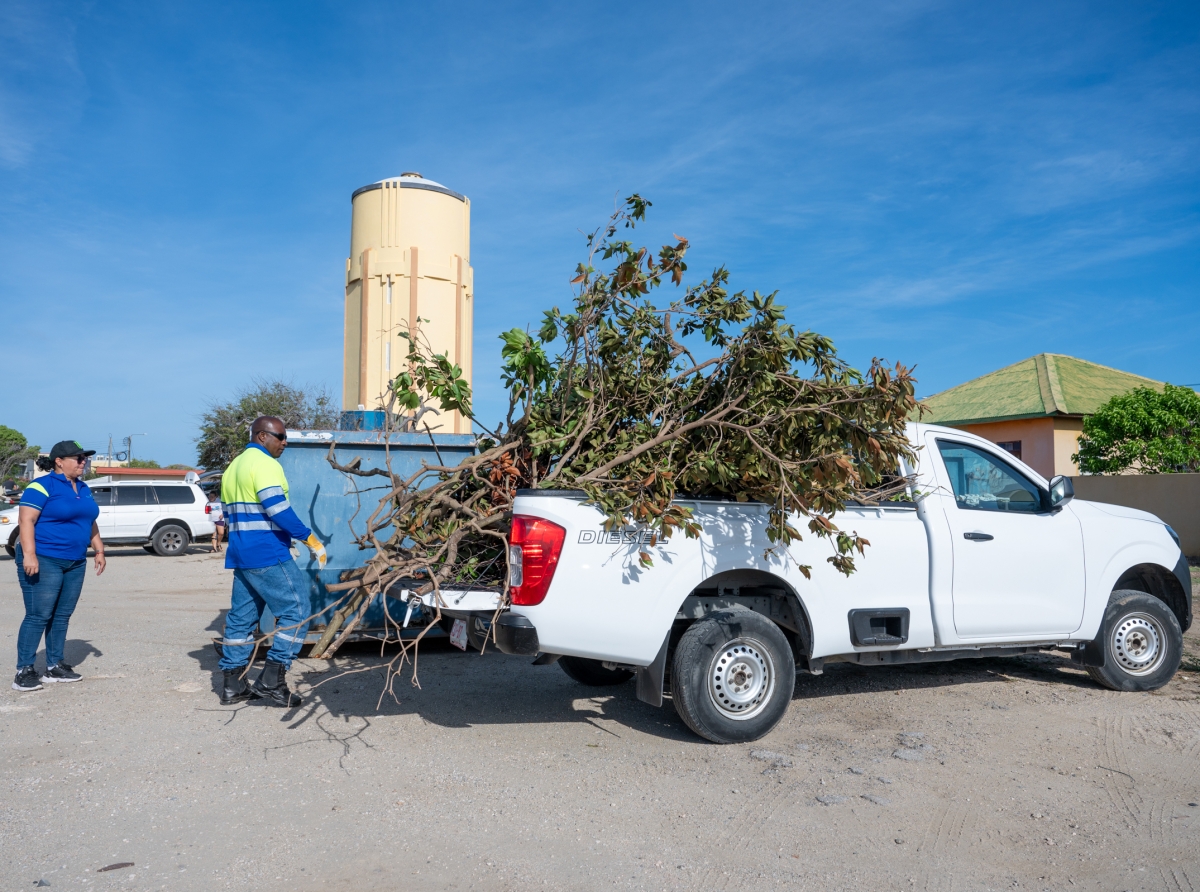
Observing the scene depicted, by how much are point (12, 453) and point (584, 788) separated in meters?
80.1

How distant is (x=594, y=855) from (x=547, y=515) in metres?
1.75

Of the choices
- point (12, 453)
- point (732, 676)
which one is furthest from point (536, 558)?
point (12, 453)

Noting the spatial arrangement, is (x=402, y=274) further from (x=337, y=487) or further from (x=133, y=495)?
(x=337, y=487)

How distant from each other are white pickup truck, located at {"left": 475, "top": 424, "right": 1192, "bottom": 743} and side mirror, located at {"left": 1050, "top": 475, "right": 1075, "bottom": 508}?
2 centimetres

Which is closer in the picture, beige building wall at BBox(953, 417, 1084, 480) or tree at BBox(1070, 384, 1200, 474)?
tree at BBox(1070, 384, 1200, 474)

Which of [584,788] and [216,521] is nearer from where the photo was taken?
[584,788]

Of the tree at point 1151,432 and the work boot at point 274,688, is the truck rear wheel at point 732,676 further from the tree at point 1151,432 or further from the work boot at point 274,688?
the tree at point 1151,432

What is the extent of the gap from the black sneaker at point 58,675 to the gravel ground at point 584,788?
172 millimetres

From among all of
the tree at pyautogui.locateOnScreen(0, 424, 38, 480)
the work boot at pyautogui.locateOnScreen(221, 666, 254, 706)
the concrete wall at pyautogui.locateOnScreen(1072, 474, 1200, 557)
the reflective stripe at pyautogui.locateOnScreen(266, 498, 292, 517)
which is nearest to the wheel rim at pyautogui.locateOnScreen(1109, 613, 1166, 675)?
the reflective stripe at pyautogui.locateOnScreen(266, 498, 292, 517)

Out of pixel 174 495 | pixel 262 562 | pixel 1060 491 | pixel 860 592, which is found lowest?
pixel 860 592

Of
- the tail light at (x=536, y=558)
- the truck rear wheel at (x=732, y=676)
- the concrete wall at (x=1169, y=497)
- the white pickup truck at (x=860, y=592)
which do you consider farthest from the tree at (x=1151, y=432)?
the tail light at (x=536, y=558)

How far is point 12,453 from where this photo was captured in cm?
7069

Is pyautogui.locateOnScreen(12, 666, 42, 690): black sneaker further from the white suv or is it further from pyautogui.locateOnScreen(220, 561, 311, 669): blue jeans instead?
the white suv

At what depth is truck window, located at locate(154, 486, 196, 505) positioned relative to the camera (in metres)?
20.5
